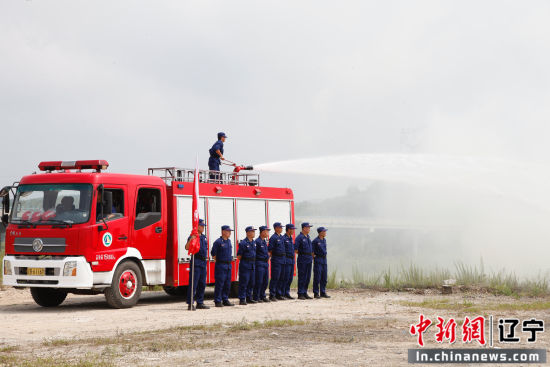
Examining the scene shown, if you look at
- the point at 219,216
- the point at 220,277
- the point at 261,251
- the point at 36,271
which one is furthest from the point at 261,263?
the point at 36,271

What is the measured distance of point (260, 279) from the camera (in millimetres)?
15000

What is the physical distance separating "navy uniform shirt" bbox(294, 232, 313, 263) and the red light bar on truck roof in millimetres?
4867

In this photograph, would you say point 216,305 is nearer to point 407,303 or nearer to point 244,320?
point 244,320

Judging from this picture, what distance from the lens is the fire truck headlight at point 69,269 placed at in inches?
503

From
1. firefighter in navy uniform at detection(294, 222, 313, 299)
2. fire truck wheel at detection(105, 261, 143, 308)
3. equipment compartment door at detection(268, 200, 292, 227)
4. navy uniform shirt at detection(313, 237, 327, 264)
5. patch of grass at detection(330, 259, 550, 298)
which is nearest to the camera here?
fire truck wheel at detection(105, 261, 143, 308)

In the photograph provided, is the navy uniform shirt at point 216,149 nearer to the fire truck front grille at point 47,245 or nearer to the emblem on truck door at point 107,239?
the emblem on truck door at point 107,239

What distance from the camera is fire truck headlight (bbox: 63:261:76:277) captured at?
1278 cm

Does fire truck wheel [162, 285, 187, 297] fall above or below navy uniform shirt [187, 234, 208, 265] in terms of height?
below

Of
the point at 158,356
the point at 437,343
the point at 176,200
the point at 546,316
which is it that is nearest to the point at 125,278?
the point at 176,200

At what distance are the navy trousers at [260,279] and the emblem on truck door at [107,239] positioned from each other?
130 inches

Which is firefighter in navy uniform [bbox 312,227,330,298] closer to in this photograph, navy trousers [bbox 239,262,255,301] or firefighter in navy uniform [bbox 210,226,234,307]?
navy trousers [bbox 239,262,255,301]

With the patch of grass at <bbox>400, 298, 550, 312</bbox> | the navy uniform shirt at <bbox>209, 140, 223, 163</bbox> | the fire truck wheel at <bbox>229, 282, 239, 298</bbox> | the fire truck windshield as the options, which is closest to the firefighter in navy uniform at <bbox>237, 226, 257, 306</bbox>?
the fire truck wheel at <bbox>229, 282, 239, 298</bbox>

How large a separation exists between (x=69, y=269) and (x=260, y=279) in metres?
4.14

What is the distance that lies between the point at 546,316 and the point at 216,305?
6296mm
